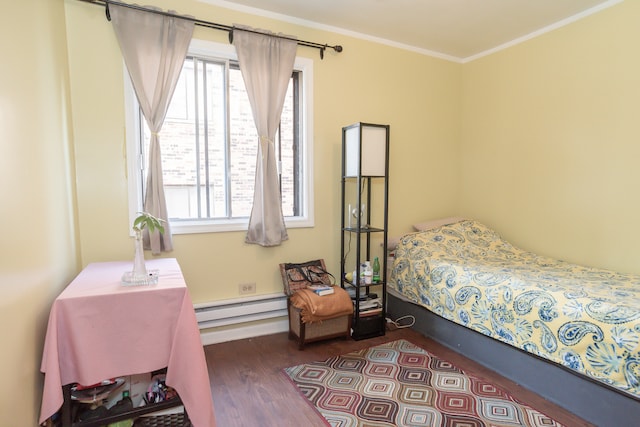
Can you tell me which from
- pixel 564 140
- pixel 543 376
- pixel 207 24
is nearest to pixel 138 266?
pixel 207 24

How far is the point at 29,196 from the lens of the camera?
5.04ft

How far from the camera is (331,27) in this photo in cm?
303

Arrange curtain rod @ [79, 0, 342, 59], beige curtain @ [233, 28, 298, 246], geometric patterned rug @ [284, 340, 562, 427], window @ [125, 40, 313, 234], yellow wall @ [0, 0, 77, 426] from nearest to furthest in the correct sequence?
yellow wall @ [0, 0, 77, 426], geometric patterned rug @ [284, 340, 562, 427], curtain rod @ [79, 0, 342, 59], window @ [125, 40, 313, 234], beige curtain @ [233, 28, 298, 246]

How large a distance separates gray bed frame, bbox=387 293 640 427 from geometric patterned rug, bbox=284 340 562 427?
0.60 feet

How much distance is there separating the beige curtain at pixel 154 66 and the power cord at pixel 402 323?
1958 mm

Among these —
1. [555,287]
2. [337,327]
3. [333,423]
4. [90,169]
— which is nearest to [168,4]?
[90,169]

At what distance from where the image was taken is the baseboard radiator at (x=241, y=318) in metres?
2.68

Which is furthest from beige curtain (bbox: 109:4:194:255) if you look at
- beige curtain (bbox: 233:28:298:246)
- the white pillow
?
the white pillow

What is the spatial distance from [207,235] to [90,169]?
0.88 meters

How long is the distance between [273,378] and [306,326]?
484mm

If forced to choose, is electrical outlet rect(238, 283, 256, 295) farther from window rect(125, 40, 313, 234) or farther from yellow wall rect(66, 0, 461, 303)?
window rect(125, 40, 313, 234)

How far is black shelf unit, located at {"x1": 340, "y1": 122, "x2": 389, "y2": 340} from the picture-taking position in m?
2.82

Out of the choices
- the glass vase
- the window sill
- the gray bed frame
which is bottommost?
the gray bed frame

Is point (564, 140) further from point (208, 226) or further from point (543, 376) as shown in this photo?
point (208, 226)
